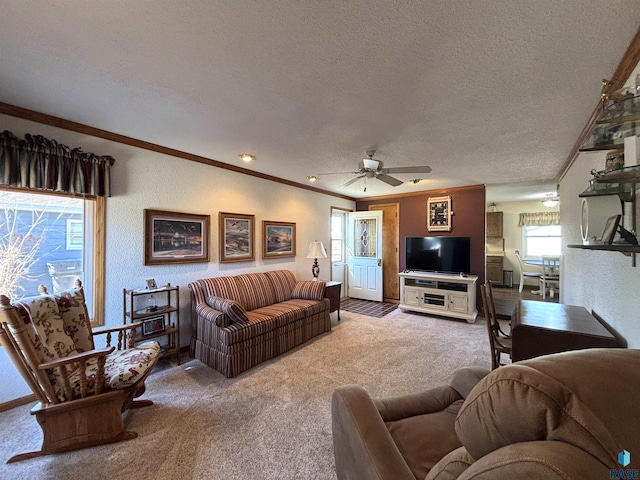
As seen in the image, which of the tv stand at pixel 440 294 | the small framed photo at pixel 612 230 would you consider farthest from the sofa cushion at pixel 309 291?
the small framed photo at pixel 612 230

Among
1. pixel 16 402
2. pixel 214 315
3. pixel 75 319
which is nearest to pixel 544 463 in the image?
pixel 214 315

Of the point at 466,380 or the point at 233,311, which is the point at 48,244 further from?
the point at 466,380

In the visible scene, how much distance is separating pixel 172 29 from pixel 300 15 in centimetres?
67

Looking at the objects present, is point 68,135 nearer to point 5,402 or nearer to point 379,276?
point 5,402

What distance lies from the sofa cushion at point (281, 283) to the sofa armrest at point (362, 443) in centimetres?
282

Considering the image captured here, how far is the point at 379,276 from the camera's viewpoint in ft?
19.4

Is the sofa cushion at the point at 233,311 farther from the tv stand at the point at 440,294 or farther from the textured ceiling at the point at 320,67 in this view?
the tv stand at the point at 440,294

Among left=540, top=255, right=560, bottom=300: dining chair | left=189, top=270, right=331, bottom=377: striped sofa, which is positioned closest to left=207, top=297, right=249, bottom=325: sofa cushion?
left=189, top=270, right=331, bottom=377: striped sofa

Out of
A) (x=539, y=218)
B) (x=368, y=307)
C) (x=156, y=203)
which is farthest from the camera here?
(x=539, y=218)

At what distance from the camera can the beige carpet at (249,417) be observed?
5.32ft

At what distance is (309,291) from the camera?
4.04m

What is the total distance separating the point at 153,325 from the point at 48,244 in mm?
1208

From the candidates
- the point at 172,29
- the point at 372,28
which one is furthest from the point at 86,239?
the point at 372,28

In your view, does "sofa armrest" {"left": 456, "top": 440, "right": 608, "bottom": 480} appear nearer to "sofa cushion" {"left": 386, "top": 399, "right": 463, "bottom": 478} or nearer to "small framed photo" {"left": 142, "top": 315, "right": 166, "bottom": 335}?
"sofa cushion" {"left": 386, "top": 399, "right": 463, "bottom": 478}
